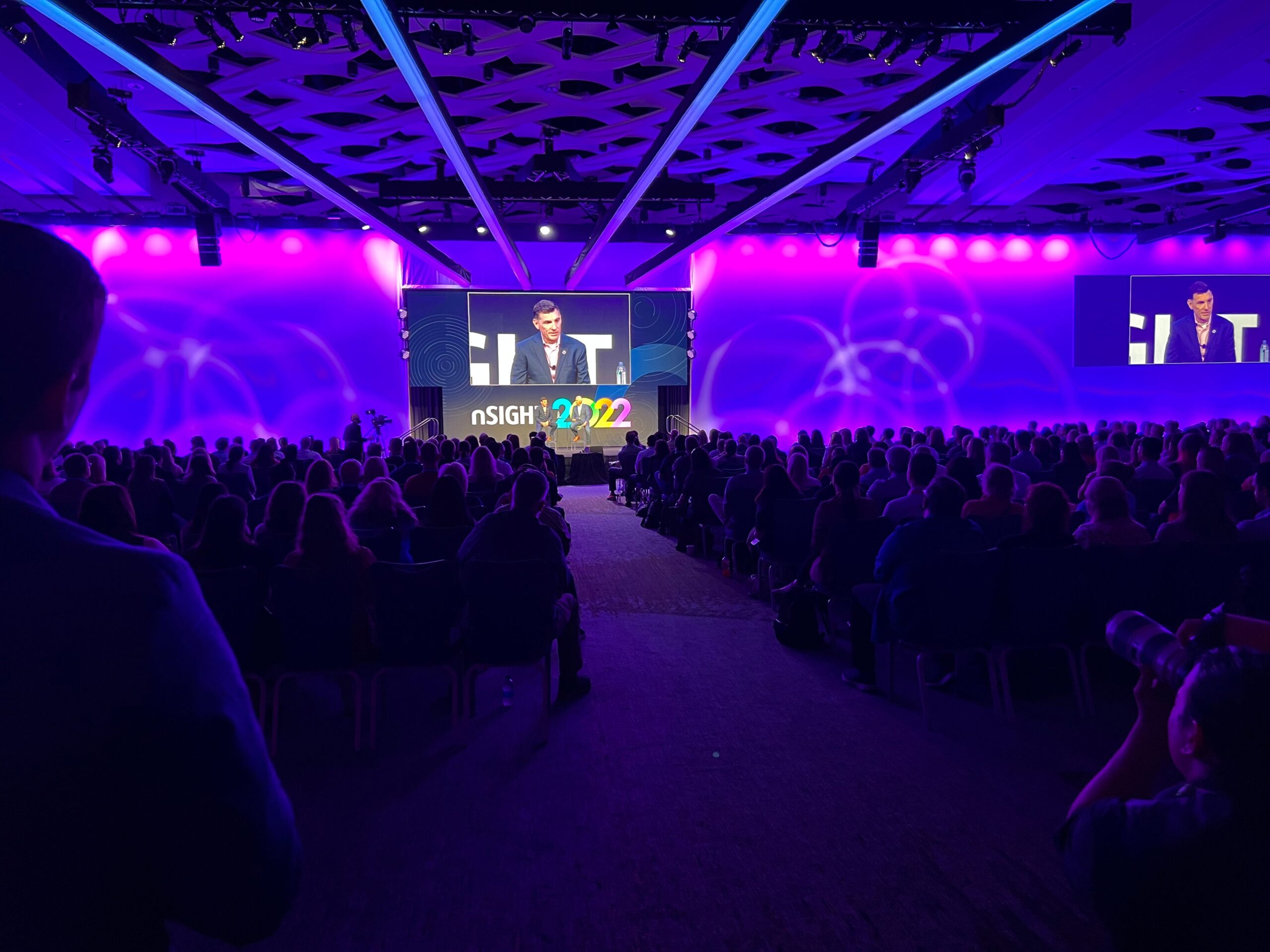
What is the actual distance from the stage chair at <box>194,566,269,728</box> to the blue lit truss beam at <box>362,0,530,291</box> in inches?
122

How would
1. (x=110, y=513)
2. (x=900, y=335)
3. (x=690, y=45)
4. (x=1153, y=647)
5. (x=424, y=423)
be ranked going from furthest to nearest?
(x=900, y=335) < (x=424, y=423) < (x=690, y=45) < (x=110, y=513) < (x=1153, y=647)

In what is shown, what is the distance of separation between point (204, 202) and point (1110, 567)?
14188 millimetres

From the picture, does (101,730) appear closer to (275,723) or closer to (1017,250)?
(275,723)

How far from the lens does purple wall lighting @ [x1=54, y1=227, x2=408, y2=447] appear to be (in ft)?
50.9

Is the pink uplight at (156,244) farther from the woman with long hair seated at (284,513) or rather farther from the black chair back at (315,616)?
the black chair back at (315,616)

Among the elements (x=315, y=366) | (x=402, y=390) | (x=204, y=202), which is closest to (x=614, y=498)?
(x=402, y=390)

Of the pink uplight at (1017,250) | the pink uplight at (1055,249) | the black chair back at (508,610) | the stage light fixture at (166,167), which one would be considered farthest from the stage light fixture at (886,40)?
the pink uplight at (1055,249)

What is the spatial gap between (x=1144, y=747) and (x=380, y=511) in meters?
4.35

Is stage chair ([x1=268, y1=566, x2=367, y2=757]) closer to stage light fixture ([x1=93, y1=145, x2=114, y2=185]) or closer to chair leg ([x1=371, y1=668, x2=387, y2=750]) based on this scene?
chair leg ([x1=371, y1=668, x2=387, y2=750])

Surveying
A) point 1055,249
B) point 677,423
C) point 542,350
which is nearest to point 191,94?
point 542,350

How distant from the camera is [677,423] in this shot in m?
16.9

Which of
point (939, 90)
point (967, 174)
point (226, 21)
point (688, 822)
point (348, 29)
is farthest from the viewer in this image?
point (967, 174)

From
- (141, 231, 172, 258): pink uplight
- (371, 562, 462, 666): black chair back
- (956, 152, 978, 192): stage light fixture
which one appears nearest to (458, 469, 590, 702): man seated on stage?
(371, 562, 462, 666): black chair back

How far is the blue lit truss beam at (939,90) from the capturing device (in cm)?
482
